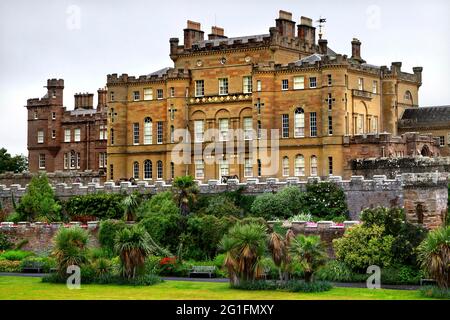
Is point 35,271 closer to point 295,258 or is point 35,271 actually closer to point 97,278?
point 97,278

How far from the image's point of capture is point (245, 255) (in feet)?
151

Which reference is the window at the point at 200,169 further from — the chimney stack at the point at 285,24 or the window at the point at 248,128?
the chimney stack at the point at 285,24

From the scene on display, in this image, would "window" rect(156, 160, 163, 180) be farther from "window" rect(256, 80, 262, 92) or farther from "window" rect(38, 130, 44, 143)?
"window" rect(38, 130, 44, 143)

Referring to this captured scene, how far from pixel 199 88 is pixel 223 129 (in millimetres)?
3774

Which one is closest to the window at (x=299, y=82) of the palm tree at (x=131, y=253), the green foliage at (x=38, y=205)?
the green foliage at (x=38, y=205)

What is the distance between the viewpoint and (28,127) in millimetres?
97625

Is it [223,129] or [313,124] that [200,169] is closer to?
[223,129]

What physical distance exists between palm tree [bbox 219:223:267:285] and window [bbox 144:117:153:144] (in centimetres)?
3234

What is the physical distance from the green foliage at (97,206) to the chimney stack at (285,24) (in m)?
16.8

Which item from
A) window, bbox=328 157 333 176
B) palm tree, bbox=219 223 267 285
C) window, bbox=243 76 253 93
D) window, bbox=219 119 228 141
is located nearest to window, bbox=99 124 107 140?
window, bbox=219 119 228 141

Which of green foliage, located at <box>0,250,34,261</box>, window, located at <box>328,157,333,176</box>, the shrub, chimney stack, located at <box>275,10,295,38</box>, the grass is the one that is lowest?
the grass

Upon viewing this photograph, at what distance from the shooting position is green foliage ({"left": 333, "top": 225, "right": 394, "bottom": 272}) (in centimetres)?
4978
